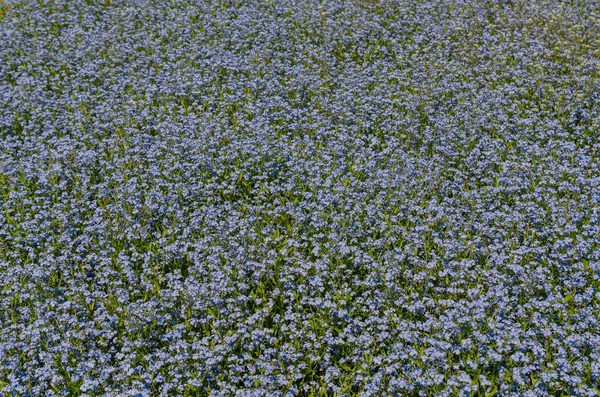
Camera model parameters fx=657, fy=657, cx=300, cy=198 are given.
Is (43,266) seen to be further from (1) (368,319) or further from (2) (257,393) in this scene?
(1) (368,319)

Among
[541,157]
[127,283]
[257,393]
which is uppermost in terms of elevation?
[541,157]

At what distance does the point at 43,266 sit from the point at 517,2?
12085mm

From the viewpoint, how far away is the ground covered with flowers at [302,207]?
6875 millimetres

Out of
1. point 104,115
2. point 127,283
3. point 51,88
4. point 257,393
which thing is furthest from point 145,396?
point 51,88

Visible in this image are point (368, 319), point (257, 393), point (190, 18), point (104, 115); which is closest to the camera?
point (257, 393)

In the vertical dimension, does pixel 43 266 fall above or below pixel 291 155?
below

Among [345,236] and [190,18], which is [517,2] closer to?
[190,18]

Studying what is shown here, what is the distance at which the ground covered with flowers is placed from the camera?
6875mm

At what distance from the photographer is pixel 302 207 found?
892 centimetres

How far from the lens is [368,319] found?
7258mm

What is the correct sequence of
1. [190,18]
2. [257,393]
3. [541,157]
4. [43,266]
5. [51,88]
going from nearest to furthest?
1. [257,393]
2. [43,266]
3. [541,157]
4. [51,88]
5. [190,18]

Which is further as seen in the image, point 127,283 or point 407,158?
point 407,158

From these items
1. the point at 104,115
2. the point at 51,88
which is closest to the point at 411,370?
the point at 104,115

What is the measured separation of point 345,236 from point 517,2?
31.6ft
